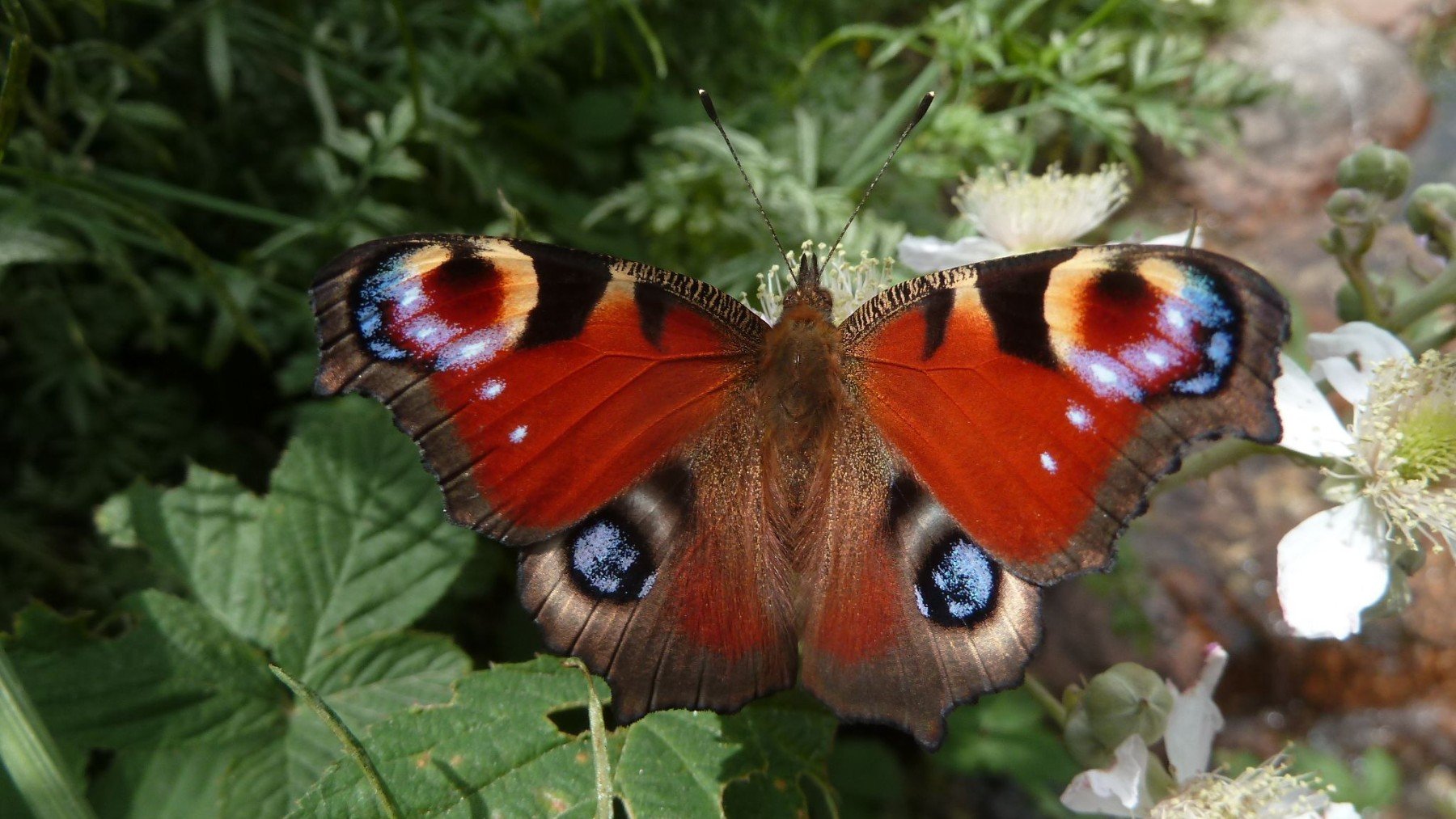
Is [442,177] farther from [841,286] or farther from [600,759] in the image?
[600,759]

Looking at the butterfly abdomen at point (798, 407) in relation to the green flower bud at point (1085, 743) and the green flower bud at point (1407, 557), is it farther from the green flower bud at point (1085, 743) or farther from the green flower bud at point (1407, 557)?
the green flower bud at point (1407, 557)

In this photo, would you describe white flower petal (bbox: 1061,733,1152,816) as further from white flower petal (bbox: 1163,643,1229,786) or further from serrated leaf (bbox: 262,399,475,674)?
serrated leaf (bbox: 262,399,475,674)

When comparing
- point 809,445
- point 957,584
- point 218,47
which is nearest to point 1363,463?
point 957,584

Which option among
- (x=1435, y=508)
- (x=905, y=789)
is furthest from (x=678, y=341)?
(x=905, y=789)

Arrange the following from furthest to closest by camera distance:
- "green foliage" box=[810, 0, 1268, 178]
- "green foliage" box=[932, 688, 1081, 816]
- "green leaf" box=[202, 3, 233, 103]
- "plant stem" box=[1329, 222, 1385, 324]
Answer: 1. "green foliage" box=[932, 688, 1081, 816]
2. "green foliage" box=[810, 0, 1268, 178]
3. "green leaf" box=[202, 3, 233, 103]
4. "plant stem" box=[1329, 222, 1385, 324]

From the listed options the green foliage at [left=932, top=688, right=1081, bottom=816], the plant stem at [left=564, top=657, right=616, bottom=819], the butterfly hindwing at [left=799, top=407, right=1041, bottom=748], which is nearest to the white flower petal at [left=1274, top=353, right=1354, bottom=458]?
the butterfly hindwing at [left=799, top=407, right=1041, bottom=748]

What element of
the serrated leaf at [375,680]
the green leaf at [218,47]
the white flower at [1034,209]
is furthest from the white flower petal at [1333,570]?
the green leaf at [218,47]

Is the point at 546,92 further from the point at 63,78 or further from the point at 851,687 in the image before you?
the point at 851,687
